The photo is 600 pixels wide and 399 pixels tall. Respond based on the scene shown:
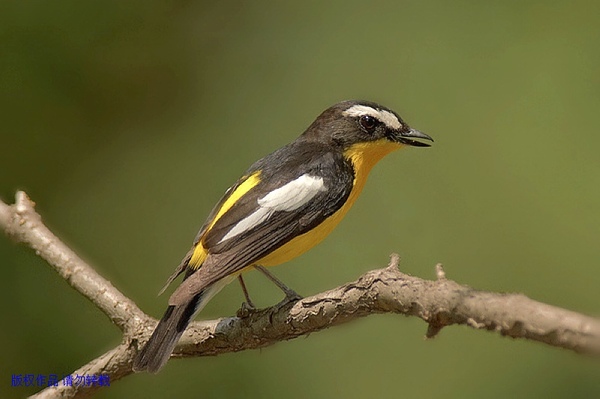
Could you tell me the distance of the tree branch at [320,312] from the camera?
52.9 inches

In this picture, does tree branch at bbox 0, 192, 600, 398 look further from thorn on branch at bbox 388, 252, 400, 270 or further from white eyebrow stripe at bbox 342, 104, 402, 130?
white eyebrow stripe at bbox 342, 104, 402, 130

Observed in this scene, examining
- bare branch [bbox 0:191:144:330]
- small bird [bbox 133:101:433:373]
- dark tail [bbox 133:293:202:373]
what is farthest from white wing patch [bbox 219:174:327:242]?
bare branch [bbox 0:191:144:330]

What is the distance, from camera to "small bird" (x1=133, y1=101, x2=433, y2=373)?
2.21m

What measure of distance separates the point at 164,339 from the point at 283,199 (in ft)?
1.58

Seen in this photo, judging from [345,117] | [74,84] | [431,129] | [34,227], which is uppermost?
[74,84]

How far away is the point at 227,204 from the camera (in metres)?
2.44

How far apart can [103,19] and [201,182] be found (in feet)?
3.15

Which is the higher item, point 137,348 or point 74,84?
point 74,84

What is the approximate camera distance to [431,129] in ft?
12.3

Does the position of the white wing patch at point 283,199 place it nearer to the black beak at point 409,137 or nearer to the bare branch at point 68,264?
the black beak at point 409,137

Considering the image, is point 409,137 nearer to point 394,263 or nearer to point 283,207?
point 283,207

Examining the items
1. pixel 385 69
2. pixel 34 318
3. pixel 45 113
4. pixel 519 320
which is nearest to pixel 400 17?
pixel 385 69

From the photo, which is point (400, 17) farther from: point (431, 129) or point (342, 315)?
point (342, 315)

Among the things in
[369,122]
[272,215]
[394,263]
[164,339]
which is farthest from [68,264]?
[394,263]
